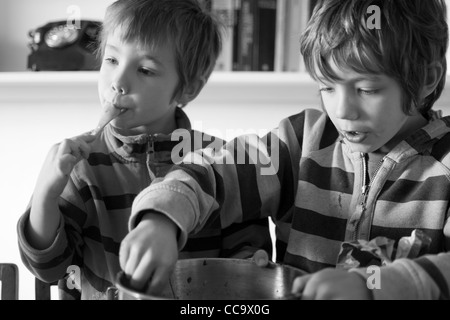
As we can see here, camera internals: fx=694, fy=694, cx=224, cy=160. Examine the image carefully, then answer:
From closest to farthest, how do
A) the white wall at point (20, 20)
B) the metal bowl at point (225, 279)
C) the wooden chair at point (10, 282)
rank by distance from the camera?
1. the metal bowl at point (225, 279)
2. the wooden chair at point (10, 282)
3. the white wall at point (20, 20)

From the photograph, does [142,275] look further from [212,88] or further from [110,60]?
[212,88]

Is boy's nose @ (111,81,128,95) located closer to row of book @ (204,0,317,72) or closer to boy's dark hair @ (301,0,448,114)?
boy's dark hair @ (301,0,448,114)

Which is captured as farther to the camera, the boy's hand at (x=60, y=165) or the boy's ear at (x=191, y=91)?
the boy's ear at (x=191, y=91)

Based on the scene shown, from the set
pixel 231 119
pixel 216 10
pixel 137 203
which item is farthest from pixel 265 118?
pixel 137 203

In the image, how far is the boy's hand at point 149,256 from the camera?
595mm

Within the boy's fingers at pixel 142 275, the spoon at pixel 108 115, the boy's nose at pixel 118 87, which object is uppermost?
the boy's nose at pixel 118 87

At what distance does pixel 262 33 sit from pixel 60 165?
94 centimetres

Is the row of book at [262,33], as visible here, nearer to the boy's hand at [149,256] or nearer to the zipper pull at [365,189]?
the zipper pull at [365,189]

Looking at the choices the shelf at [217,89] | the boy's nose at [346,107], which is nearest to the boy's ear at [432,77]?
the boy's nose at [346,107]

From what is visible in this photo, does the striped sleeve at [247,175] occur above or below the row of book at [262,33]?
below

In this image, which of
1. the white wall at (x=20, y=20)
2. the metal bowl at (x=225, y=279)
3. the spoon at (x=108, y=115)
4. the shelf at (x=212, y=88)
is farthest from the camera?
the white wall at (x=20, y=20)
